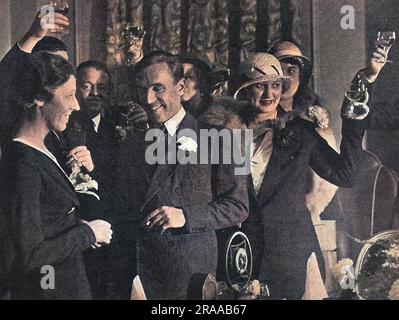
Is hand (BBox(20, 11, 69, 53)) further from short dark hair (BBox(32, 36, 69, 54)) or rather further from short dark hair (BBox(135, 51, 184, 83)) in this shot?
short dark hair (BBox(135, 51, 184, 83))

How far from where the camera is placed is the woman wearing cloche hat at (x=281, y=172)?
6.18 metres

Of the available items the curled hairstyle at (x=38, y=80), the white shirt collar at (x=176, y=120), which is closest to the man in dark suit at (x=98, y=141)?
the curled hairstyle at (x=38, y=80)

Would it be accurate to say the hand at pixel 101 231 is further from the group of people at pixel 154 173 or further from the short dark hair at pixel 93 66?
the short dark hair at pixel 93 66

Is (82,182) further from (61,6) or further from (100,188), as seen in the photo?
(61,6)

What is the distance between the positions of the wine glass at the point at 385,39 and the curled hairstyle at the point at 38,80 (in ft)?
6.88

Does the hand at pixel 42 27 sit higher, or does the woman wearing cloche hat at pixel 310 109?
the hand at pixel 42 27

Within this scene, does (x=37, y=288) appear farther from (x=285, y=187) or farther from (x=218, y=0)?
(x=218, y=0)

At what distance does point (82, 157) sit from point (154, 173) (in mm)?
504

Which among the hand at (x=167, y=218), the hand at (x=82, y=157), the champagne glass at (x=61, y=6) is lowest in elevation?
the hand at (x=167, y=218)

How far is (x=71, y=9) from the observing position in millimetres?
6219

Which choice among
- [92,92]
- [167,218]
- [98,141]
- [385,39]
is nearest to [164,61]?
[92,92]

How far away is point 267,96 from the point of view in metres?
6.23

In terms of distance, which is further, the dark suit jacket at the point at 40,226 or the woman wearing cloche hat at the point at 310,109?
the woman wearing cloche hat at the point at 310,109

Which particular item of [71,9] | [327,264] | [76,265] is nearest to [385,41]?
[327,264]
